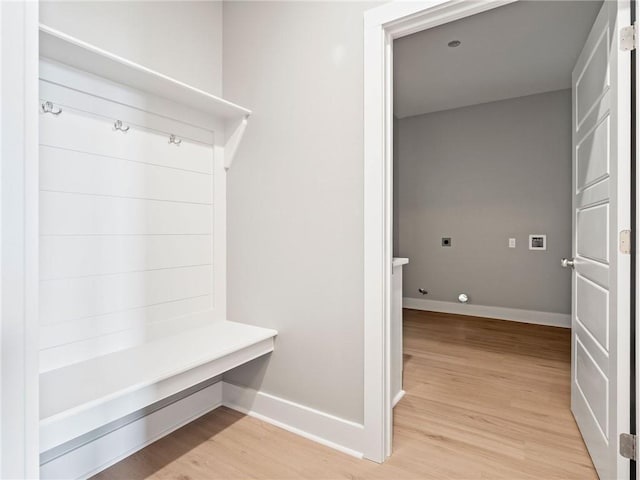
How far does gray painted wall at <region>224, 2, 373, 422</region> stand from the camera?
1735mm

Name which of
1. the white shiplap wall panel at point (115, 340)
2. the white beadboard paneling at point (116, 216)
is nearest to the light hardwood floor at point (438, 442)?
the white shiplap wall panel at point (115, 340)

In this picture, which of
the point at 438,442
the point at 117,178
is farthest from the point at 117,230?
the point at 438,442

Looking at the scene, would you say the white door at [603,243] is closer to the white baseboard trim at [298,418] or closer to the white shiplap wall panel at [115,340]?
the white baseboard trim at [298,418]

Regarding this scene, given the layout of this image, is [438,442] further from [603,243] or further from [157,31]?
[157,31]

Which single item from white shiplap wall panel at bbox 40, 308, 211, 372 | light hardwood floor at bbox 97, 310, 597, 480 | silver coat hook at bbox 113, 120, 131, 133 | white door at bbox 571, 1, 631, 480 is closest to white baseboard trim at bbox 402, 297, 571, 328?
light hardwood floor at bbox 97, 310, 597, 480

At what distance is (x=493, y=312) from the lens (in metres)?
4.34

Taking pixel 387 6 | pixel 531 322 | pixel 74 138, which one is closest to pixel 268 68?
pixel 387 6

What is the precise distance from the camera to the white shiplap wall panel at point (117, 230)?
1469 millimetres

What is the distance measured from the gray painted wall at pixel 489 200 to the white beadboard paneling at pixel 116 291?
335cm

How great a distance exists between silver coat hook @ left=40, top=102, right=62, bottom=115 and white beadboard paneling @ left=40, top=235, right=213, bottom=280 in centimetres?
49

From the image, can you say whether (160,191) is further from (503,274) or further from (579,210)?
(503,274)

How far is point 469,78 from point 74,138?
3.46m

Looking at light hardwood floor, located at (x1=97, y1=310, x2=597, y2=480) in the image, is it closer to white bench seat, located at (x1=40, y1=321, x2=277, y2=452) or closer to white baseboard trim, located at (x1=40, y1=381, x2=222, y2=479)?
white baseboard trim, located at (x1=40, y1=381, x2=222, y2=479)

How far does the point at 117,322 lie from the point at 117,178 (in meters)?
0.65
